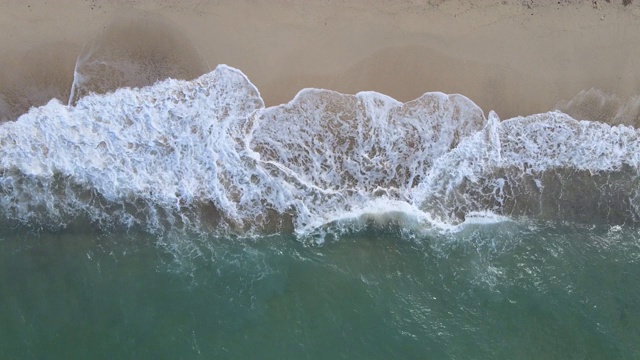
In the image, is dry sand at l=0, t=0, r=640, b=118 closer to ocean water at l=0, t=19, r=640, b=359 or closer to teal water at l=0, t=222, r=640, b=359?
ocean water at l=0, t=19, r=640, b=359

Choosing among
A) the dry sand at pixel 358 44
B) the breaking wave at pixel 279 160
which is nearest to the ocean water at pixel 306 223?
the breaking wave at pixel 279 160

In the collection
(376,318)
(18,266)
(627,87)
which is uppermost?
(627,87)

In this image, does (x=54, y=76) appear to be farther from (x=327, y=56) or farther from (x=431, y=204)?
(x=431, y=204)

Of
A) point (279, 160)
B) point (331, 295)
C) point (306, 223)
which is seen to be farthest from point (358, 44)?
point (331, 295)

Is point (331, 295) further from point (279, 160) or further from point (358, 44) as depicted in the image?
point (358, 44)

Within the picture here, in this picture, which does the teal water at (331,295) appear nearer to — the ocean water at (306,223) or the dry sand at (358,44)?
the ocean water at (306,223)

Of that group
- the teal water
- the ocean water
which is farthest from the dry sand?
the teal water

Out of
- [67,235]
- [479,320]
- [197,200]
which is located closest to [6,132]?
[67,235]
